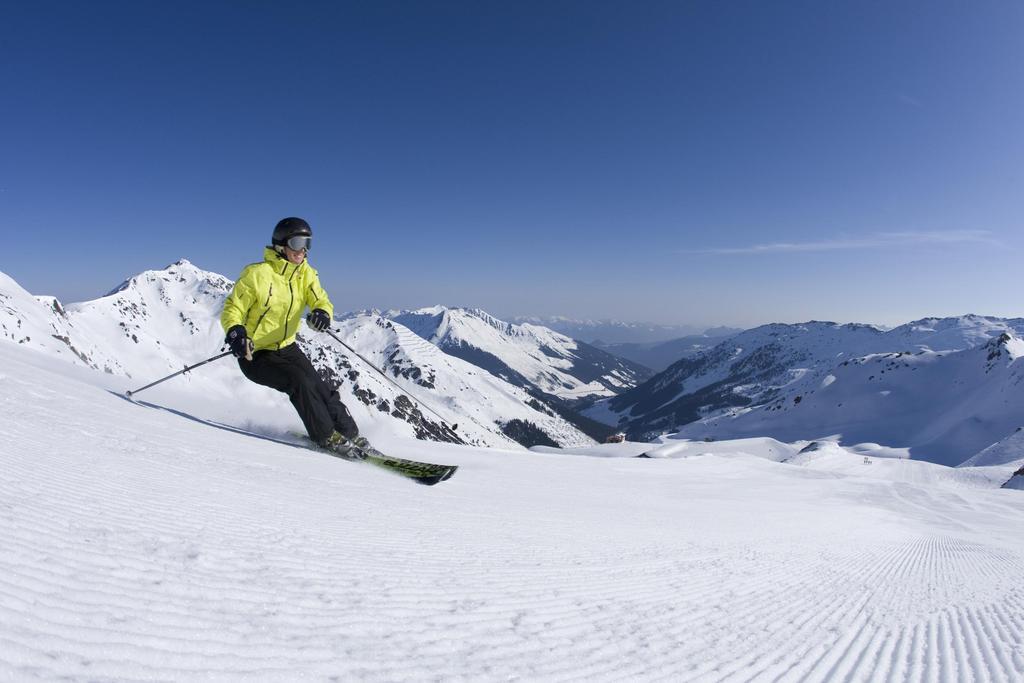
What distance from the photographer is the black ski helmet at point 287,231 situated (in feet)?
28.0

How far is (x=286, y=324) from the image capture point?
8.74m

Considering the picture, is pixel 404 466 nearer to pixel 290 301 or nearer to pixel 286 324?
pixel 286 324

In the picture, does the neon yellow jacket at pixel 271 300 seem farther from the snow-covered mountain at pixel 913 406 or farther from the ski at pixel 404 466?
the snow-covered mountain at pixel 913 406

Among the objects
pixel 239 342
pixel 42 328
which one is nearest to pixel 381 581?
pixel 239 342

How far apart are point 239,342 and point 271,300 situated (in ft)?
3.33

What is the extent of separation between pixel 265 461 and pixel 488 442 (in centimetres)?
19244

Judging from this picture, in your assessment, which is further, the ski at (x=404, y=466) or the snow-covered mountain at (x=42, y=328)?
the snow-covered mountain at (x=42, y=328)

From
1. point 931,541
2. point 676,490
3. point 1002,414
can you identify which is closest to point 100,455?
point 676,490

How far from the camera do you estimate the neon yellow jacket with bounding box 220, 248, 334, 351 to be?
812 cm

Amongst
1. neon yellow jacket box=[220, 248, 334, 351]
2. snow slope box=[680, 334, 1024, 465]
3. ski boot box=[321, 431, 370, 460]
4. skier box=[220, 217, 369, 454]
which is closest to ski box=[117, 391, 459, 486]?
ski boot box=[321, 431, 370, 460]

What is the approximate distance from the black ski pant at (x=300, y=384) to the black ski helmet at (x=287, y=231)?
190 cm

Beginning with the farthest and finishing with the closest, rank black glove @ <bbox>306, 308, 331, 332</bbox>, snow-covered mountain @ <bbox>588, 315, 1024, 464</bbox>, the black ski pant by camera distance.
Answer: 1. snow-covered mountain @ <bbox>588, 315, 1024, 464</bbox>
2. black glove @ <bbox>306, 308, 331, 332</bbox>
3. the black ski pant

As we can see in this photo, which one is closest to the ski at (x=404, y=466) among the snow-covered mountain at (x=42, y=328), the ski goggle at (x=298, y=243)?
the ski goggle at (x=298, y=243)

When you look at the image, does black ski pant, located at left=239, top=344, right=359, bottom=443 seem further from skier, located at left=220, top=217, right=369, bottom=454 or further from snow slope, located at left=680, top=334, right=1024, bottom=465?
snow slope, located at left=680, top=334, right=1024, bottom=465
